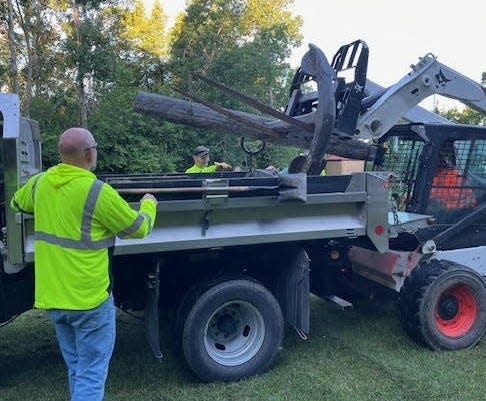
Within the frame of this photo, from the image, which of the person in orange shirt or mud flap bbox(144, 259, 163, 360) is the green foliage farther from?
mud flap bbox(144, 259, 163, 360)

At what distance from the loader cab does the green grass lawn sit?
130 cm

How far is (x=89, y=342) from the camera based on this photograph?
3.30 meters

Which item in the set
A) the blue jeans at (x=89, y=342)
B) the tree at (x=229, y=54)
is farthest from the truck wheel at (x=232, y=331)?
the tree at (x=229, y=54)

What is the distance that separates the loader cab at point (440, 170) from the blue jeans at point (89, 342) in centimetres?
313

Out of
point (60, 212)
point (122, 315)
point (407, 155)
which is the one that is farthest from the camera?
point (122, 315)

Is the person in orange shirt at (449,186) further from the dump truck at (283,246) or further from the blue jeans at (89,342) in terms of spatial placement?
the blue jeans at (89,342)

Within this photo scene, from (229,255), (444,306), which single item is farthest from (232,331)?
(444,306)

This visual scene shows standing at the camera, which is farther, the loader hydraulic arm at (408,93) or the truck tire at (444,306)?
the loader hydraulic arm at (408,93)

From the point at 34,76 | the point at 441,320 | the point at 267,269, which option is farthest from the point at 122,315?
the point at 34,76

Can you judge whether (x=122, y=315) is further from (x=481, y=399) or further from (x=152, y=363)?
(x=481, y=399)

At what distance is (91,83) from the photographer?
27.4m

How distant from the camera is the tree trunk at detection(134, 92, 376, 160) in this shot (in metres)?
5.11

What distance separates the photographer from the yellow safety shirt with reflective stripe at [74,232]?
321 centimetres

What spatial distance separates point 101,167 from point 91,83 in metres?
5.60
